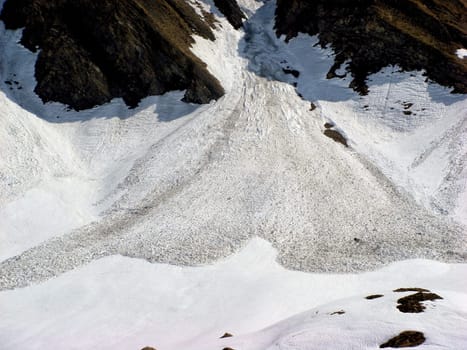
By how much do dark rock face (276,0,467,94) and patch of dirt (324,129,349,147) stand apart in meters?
8.72

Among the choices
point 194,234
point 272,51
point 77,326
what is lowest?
point 77,326

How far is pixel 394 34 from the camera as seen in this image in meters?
55.0

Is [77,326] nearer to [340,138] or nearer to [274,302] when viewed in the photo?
[274,302]

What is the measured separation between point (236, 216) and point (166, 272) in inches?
318

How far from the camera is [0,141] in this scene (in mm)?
41281

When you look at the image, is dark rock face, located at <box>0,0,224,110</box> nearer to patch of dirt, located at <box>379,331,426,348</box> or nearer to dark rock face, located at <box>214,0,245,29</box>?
dark rock face, located at <box>214,0,245,29</box>

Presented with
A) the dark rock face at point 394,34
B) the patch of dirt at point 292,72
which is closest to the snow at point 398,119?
the patch of dirt at point 292,72

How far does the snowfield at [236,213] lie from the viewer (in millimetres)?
24422

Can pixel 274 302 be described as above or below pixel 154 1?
below

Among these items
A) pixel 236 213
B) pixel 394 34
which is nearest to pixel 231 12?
pixel 394 34

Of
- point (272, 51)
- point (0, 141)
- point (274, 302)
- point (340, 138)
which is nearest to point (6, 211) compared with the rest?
point (0, 141)

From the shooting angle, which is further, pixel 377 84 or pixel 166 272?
pixel 377 84

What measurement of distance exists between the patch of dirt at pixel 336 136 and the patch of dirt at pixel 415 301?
25.0 metres

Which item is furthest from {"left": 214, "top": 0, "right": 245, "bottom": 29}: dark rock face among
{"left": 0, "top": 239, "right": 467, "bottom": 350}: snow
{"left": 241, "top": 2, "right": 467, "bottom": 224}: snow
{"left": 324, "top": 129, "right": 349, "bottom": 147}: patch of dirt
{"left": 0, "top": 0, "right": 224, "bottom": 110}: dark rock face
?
{"left": 0, "top": 239, "right": 467, "bottom": 350}: snow
